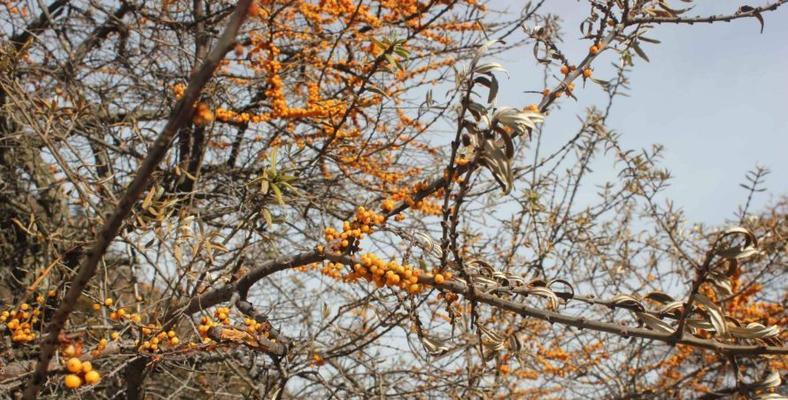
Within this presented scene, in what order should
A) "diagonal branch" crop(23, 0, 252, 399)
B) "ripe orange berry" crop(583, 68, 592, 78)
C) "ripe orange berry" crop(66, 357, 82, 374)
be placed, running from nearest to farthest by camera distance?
"diagonal branch" crop(23, 0, 252, 399) → "ripe orange berry" crop(66, 357, 82, 374) → "ripe orange berry" crop(583, 68, 592, 78)

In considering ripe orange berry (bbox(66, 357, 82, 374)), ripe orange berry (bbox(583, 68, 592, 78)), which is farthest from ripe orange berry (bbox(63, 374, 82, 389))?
ripe orange berry (bbox(583, 68, 592, 78))

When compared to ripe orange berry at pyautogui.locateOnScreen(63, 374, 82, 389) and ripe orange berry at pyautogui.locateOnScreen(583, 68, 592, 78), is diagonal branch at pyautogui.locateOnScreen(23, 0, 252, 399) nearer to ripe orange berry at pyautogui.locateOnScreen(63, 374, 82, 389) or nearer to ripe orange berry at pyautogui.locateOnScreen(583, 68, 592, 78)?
ripe orange berry at pyautogui.locateOnScreen(63, 374, 82, 389)

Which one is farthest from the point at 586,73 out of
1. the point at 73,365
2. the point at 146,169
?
the point at 73,365

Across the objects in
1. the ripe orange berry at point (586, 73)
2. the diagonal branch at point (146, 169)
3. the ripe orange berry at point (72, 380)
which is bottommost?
the ripe orange berry at point (72, 380)

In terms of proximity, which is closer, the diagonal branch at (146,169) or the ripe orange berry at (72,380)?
the diagonal branch at (146,169)

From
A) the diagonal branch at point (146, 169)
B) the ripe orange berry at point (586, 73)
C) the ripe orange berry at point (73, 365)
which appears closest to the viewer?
the diagonal branch at point (146, 169)

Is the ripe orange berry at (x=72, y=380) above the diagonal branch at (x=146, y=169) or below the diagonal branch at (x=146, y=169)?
below

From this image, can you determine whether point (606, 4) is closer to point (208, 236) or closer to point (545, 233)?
point (208, 236)

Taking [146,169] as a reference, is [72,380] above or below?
below

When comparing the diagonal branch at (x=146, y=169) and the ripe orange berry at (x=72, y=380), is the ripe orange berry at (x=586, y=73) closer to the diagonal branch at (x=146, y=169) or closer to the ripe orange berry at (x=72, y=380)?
the diagonal branch at (x=146, y=169)

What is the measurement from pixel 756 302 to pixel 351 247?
14.9ft

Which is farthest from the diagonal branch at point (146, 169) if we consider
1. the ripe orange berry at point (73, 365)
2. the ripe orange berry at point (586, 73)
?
the ripe orange berry at point (586, 73)

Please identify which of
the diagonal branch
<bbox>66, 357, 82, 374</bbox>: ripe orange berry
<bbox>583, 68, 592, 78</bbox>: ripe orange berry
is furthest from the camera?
<bbox>583, 68, 592, 78</bbox>: ripe orange berry

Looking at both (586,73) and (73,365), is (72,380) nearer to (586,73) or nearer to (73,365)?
(73,365)
